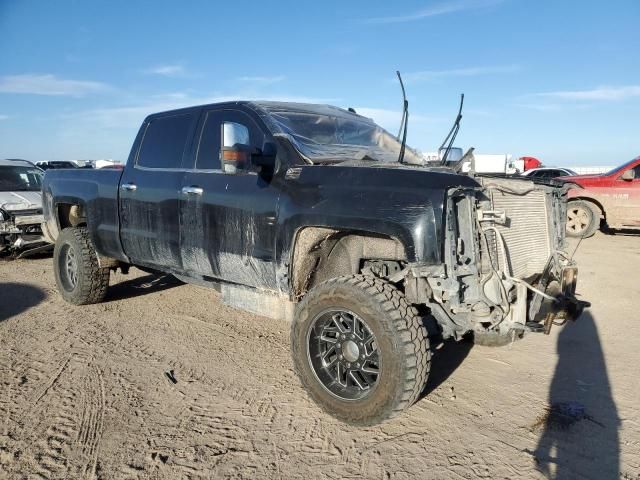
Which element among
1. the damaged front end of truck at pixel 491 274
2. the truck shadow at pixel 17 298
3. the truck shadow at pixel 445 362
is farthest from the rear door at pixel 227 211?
the truck shadow at pixel 17 298

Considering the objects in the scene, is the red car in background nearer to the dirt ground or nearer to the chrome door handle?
the dirt ground

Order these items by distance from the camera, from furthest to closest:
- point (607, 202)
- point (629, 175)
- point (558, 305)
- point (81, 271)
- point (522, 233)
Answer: point (607, 202) < point (629, 175) < point (81, 271) < point (522, 233) < point (558, 305)

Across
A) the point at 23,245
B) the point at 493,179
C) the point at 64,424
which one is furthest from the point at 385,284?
the point at 23,245

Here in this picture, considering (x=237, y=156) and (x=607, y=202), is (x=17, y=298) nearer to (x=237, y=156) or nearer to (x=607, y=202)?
(x=237, y=156)

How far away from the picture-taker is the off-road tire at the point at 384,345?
9.34 ft

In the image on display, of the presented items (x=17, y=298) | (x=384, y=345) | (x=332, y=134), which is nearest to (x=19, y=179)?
(x=17, y=298)

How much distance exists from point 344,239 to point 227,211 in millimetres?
927

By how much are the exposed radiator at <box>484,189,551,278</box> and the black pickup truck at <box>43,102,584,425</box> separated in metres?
0.01

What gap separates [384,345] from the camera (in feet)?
9.46

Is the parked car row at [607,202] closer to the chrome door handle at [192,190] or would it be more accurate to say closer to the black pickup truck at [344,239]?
the black pickup truck at [344,239]

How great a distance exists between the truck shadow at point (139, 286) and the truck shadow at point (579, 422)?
466cm

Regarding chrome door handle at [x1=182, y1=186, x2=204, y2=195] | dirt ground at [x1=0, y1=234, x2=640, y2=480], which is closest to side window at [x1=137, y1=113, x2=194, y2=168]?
chrome door handle at [x1=182, y1=186, x2=204, y2=195]

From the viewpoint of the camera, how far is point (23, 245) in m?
8.30

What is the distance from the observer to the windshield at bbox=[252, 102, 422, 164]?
3.76 metres
